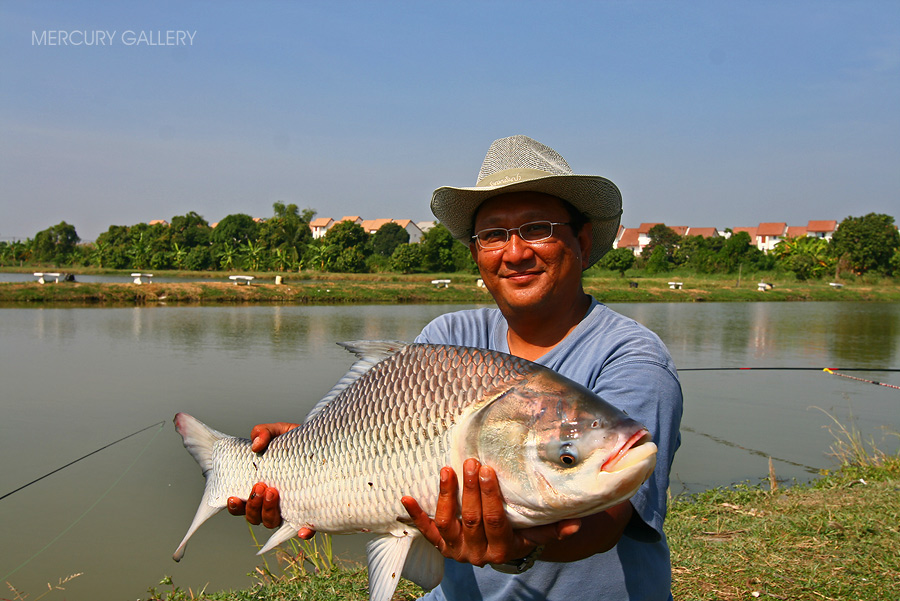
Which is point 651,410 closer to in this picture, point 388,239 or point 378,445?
point 378,445

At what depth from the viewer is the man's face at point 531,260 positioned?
1.80 metres

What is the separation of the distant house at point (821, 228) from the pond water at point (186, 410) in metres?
73.4

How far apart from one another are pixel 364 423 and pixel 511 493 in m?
0.42

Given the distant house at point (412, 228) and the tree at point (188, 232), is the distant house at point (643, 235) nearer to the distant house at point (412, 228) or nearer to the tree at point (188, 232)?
the distant house at point (412, 228)

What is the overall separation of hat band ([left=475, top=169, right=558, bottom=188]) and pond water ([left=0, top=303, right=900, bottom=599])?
3454 mm

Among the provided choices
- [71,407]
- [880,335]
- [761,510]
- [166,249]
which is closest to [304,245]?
[166,249]

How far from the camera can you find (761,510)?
4672 mm

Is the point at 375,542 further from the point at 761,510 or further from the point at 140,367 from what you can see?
the point at 140,367

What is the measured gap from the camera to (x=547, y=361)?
1736 mm

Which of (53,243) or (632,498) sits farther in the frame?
(53,243)

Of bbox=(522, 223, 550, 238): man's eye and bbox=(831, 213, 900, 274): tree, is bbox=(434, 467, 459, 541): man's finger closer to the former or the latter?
bbox=(522, 223, 550, 238): man's eye

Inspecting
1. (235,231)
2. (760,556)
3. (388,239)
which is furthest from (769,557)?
(388,239)

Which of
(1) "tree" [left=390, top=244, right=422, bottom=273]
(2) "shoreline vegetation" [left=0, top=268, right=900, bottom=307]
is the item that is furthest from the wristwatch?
(1) "tree" [left=390, top=244, right=422, bottom=273]

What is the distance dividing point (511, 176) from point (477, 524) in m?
0.92
